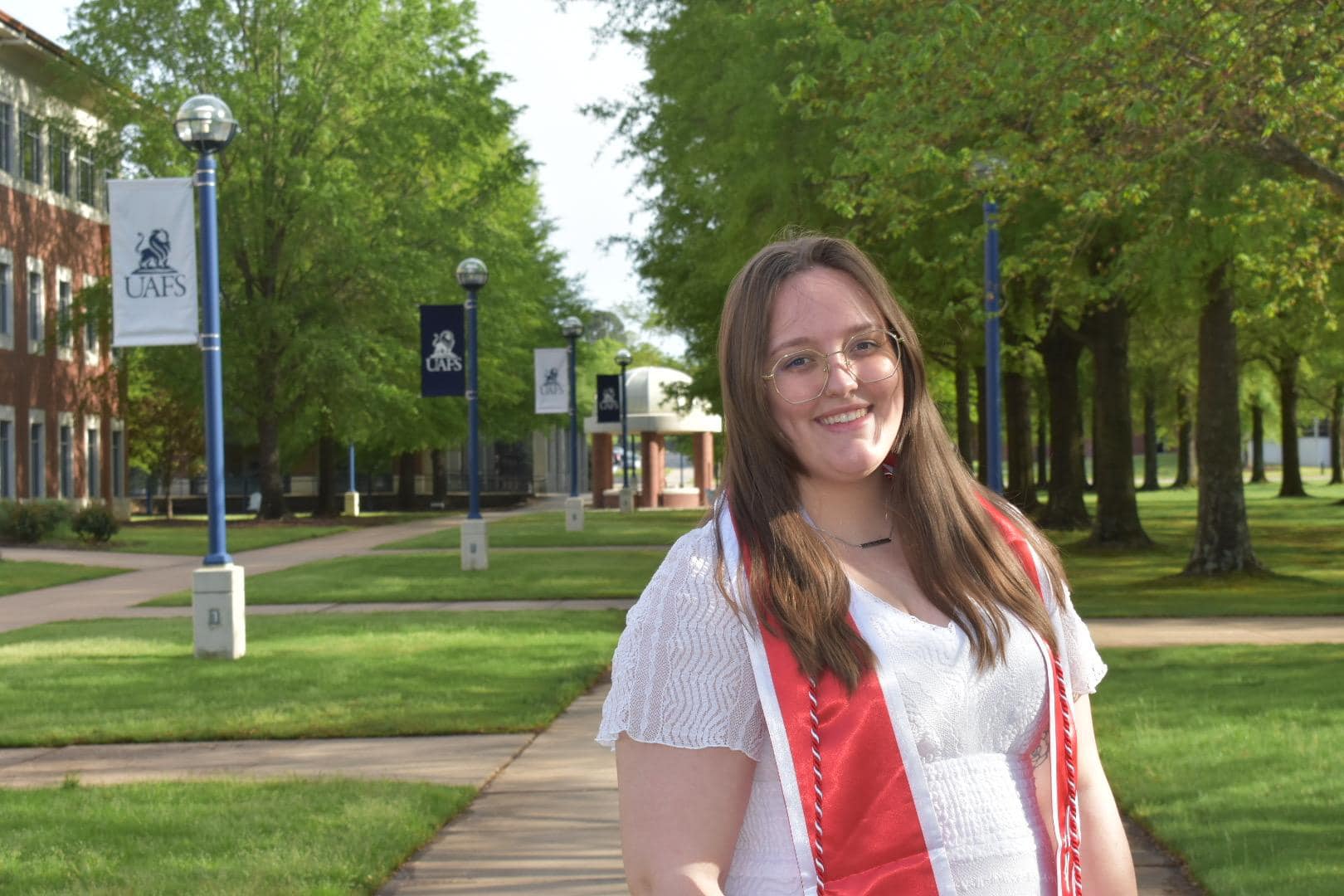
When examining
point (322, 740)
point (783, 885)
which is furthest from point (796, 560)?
point (322, 740)

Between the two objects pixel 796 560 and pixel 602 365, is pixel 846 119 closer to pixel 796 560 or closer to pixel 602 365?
pixel 796 560

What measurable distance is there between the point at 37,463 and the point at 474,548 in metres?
19.2

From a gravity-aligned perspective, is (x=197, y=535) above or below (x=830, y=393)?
below

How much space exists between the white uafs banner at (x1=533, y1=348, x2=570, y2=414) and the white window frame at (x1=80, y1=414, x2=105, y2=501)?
13885 millimetres

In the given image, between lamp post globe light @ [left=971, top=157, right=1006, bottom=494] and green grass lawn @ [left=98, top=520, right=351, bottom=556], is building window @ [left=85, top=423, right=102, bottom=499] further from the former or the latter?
lamp post globe light @ [left=971, top=157, right=1006, bottom=494]

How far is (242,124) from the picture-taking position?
38844 mm

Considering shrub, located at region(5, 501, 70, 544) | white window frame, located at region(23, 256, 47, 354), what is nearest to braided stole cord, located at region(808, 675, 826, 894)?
shrub, located at region(5, 501, 70, 544)

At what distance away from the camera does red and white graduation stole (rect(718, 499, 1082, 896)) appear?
211 cm

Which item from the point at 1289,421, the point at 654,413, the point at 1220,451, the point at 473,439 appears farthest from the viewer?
the point at 654,413

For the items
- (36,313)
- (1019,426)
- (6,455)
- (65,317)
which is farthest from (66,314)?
(1019,426)

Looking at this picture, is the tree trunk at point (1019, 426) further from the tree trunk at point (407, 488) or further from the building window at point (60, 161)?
the tree trunk at point (407, 488)

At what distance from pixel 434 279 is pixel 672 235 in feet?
46.2

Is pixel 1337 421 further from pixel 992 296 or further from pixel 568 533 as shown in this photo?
pixel 992 296

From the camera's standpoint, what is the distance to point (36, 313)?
39.3 meters
